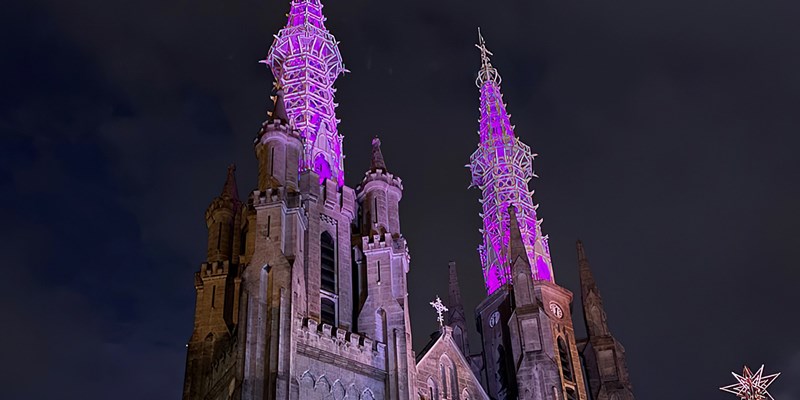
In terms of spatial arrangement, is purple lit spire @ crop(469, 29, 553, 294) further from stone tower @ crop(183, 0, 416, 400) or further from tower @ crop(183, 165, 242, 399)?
tower @ crop(183, 165, 242, 399)

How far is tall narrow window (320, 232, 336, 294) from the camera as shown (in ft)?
129

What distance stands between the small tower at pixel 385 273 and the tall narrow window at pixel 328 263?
1327 millimetres

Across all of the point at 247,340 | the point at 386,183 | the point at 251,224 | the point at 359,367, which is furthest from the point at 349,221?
the point at 247,340

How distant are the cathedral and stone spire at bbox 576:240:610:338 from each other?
0.29ft

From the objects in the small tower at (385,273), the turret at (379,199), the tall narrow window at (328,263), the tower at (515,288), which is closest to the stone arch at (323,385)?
the small tower at (385,273)

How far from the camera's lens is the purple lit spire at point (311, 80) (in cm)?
4591

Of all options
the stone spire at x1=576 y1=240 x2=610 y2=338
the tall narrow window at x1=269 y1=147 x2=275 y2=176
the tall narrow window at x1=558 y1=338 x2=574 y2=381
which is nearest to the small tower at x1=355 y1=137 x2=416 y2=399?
the tall narrow window at x1=269 y1=147 x2=275 y2=176

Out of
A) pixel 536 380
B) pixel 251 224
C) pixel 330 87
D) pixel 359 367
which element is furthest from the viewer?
pixel 330 87

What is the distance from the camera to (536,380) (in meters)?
40.0

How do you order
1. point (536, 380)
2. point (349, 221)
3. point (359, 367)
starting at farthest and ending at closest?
1. point (349, 221)
2. point (536, 380)
3. point (359, 367)

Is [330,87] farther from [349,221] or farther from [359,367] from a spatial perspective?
[359,367]

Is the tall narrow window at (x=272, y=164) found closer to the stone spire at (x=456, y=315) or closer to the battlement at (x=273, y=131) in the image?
the battlement at (x=273, y=131)

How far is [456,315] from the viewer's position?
52.6m

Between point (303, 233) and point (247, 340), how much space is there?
7.78 m
